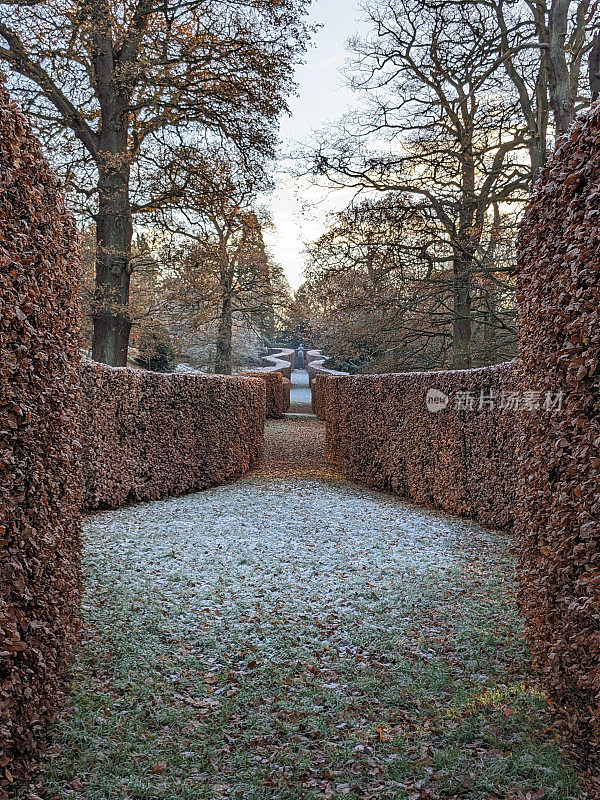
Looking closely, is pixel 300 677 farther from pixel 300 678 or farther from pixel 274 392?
pixel 274 392

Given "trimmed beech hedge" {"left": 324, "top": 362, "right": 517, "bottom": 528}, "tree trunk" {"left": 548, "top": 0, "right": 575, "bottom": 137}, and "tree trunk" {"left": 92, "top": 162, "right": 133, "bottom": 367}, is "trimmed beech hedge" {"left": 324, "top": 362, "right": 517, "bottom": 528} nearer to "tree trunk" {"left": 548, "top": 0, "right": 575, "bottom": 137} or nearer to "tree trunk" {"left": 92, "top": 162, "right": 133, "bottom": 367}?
"tree trunk" {"left": 548, "top": 0, "right": 575, "bottom": 137}

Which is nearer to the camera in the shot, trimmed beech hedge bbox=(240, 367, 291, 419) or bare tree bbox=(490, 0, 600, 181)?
bare tree bbox=(490, 0, 600, 181)

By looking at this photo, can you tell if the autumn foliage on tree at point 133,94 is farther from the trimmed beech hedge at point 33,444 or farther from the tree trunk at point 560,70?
the trimmed beech hedge at point 33,444

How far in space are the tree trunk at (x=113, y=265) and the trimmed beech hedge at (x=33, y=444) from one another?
8.02 m

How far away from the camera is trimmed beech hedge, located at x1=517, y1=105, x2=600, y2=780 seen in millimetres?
2898

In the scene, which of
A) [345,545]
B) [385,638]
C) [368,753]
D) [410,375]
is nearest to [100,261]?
[410,375]

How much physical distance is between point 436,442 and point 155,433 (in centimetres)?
451

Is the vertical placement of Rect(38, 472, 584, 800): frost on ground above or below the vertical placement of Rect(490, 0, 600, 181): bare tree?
below

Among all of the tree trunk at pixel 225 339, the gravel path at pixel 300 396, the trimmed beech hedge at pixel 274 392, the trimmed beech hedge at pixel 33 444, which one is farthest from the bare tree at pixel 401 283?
the gravel path at pixel 300 396

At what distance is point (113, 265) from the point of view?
39.0ft

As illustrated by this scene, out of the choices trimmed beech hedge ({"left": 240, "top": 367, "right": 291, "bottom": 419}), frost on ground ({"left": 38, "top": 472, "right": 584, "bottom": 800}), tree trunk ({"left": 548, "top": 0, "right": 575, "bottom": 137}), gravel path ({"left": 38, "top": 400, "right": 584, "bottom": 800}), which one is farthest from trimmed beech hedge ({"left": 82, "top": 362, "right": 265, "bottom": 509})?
trimmed beech hedge ({"left": 240, "top": 367, "right": 291, "bottom": 419})

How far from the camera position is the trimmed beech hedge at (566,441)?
9.51 feet

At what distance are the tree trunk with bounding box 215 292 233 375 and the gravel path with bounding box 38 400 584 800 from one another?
1557 cm

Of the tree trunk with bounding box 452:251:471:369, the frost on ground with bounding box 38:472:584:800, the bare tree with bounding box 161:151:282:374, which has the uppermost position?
the bare tree with bounding box 161:151:282:374
